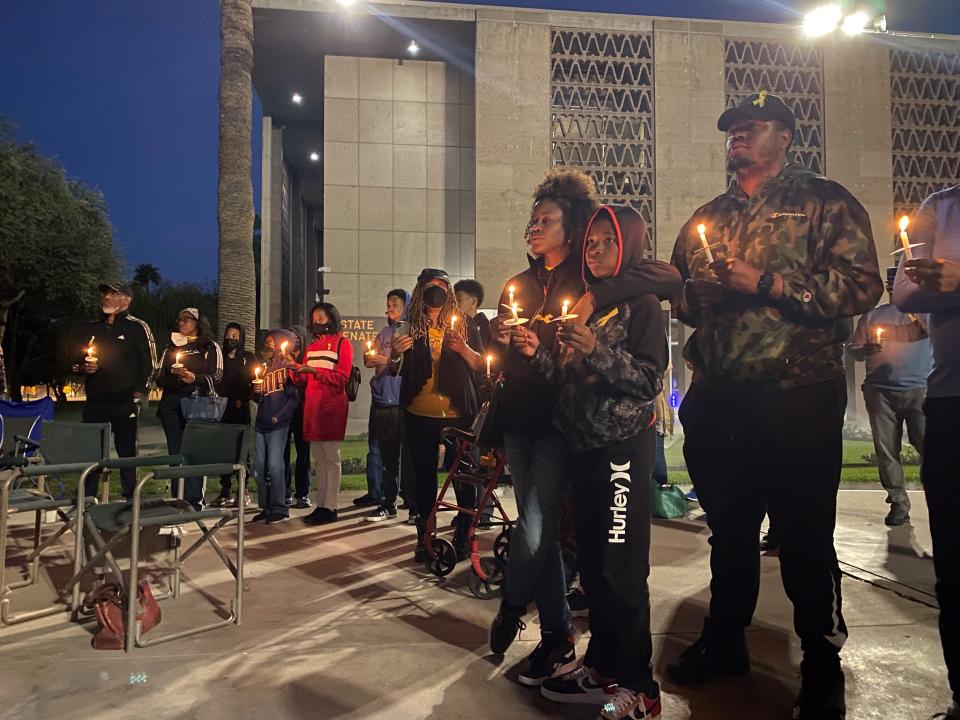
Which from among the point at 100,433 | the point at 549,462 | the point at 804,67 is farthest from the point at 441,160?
the point at 549,462

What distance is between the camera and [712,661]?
321cm

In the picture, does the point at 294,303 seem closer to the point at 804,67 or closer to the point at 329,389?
the point at 804,67

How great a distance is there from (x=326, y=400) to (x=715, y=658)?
462cm

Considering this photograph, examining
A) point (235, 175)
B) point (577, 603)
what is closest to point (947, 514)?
point (577, 603)

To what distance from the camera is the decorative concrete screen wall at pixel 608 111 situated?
22703mm

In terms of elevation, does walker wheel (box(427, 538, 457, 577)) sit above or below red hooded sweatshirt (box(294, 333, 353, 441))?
below

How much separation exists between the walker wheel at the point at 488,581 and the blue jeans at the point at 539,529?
1.36m

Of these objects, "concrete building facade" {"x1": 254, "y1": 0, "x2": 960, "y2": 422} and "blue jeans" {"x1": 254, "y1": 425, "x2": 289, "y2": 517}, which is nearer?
"blue jeans" {"x1": 254, "y1": 425, "x2": 289, "y2": 517}

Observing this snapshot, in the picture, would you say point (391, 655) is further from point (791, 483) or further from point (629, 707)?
point (791, 483)

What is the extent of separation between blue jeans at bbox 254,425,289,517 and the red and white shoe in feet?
16.2

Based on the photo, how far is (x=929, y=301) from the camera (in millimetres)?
2729

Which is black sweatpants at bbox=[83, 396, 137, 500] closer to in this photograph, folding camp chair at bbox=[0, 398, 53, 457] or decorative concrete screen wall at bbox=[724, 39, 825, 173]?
folding camp chair at bbox=[0, 398, 53, 457]

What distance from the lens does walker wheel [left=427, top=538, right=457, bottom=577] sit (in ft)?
16.3

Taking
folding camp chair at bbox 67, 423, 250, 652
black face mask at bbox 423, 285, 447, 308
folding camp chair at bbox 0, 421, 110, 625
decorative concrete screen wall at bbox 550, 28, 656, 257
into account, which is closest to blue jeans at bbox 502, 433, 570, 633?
folding camp chair at bbox 67, 423, 250, 652
